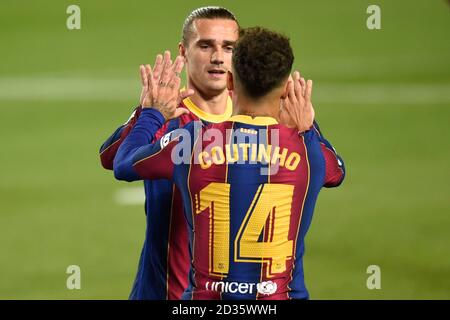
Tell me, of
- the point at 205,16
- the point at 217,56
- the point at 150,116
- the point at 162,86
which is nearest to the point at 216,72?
the point at 217,56

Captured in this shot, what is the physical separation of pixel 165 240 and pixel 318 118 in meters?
10.0

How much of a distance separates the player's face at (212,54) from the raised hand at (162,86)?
0.65m

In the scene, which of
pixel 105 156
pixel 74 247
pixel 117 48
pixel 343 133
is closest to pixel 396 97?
pixel 343 133

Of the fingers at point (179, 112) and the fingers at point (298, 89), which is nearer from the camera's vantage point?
the fingers at point (298, 89)

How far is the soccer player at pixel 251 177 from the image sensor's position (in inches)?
219

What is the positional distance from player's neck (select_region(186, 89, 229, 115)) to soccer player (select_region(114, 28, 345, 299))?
3.68 feet

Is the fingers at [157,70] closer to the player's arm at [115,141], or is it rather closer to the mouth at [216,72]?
the player's arm at [115,141]

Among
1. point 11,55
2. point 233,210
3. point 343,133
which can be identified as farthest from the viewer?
point 11,55

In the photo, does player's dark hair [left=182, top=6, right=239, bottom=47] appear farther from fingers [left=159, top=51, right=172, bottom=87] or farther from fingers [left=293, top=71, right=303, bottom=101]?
fingers [left=293, top=71, right=303, bottom=101]

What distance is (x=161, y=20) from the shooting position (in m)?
23.9

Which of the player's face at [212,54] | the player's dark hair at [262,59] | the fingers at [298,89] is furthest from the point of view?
the player's face at [212,54]

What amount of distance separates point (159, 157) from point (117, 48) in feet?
55.2

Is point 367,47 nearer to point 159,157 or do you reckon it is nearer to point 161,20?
point 161,20

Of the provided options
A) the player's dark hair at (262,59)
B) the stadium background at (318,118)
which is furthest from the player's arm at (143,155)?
the stadium background at (318,118)
